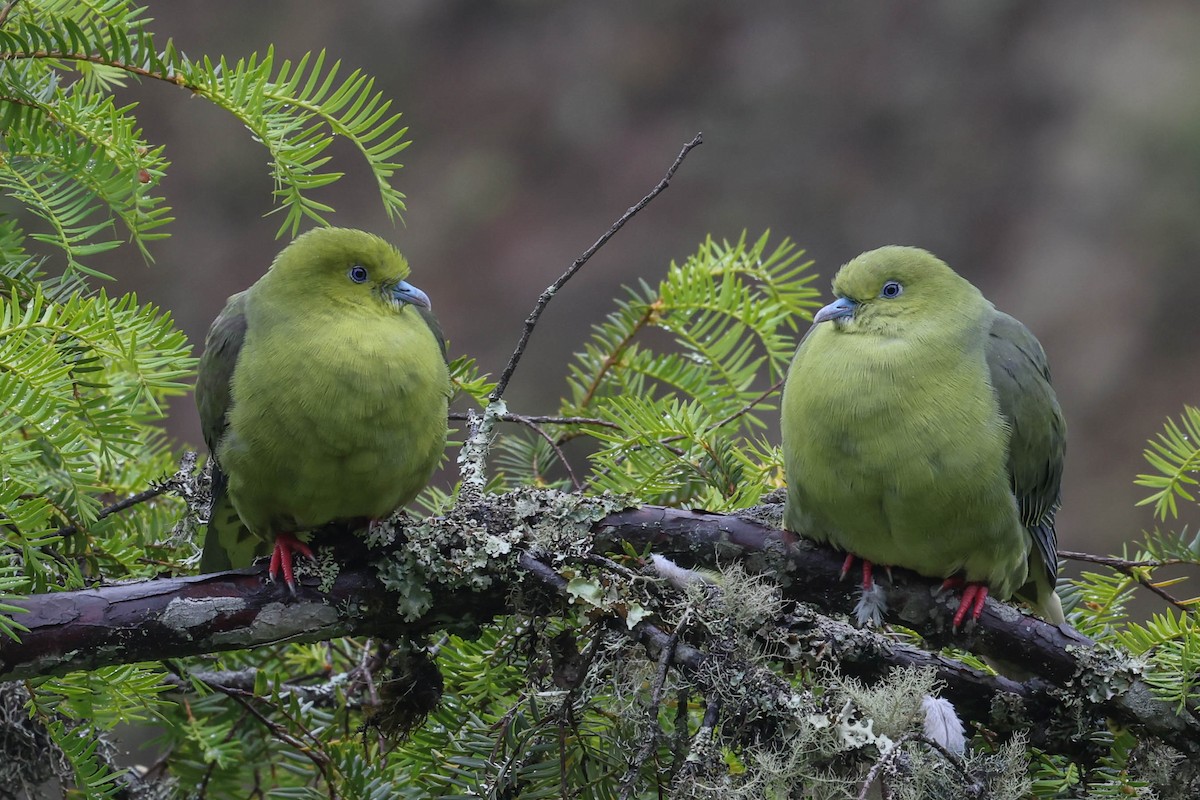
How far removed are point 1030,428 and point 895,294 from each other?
1.35 ft

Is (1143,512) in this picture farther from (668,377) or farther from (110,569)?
(110,569)

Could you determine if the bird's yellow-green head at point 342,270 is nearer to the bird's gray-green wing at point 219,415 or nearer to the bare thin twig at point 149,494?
the bird's gray-green wing at point 219,415

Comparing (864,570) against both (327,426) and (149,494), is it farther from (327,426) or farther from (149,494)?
(149,494)

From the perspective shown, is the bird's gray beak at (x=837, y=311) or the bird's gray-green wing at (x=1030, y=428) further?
the bird's gray beak at (x=837, y=311)

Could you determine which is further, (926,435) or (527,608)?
(926,435)

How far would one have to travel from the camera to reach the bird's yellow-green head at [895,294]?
9.09 feet

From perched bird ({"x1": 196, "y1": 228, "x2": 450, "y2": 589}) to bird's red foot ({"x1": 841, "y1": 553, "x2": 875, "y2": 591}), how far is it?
85cm

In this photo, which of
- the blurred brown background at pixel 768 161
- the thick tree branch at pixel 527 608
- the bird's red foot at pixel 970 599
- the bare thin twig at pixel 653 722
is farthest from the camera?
Answer: the blurred brown background at pixel 768 161

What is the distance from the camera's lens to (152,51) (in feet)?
7.00

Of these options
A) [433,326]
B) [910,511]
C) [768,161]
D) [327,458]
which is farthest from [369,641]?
[768,161]

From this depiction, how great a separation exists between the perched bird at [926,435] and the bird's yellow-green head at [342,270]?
890mm

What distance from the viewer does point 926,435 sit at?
2.54 meters

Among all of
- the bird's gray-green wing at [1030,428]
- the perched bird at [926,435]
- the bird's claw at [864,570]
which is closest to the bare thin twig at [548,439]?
the perched bird at [926,435]

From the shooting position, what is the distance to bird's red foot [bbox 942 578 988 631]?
95.3 inches
